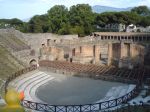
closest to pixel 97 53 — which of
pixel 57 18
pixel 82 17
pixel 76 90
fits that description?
pixel 76 90

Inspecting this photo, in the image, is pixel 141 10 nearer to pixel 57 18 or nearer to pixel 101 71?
pixel 57 18

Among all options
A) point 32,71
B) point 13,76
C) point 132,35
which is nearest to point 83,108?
point 13,76

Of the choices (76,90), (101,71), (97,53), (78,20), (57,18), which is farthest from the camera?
(57,18)

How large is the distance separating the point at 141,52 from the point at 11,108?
33829mm

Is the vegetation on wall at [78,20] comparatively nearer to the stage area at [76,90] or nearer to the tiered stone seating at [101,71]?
the tiered stone seating at [101,71]

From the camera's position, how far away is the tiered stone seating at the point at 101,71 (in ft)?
88.0

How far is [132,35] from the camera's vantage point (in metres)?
54.5

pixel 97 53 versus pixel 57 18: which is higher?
pixel 57 18

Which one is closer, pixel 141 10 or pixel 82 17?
pixel 82 17

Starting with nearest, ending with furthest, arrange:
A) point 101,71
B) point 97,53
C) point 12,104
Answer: point 12,104 → point 101,71 → point 97,53

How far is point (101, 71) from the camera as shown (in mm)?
29312

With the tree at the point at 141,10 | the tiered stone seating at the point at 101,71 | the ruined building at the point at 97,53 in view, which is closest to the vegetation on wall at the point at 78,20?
the ruined building at the point at 97,53

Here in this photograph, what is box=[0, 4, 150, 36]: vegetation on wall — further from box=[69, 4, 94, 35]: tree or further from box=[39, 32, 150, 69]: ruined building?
box=[39, 32, 150, 69]: ruined building

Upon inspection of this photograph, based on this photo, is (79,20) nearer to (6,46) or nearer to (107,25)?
(107,25)
